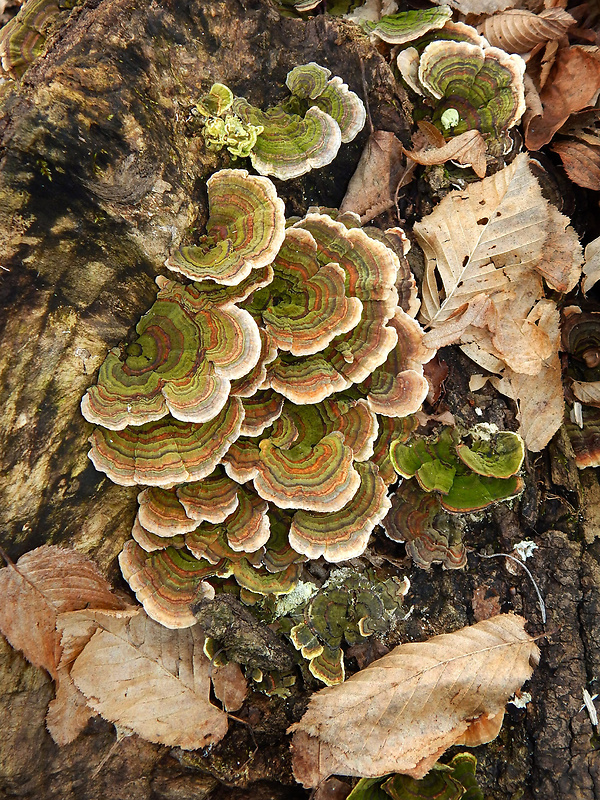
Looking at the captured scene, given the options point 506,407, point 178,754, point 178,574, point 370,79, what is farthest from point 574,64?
point 178,754

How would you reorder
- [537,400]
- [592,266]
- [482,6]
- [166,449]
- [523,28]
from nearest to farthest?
1. [166,449]
2. [537,400]
3. [592,266]
4. [523,28]
5. [482,6]

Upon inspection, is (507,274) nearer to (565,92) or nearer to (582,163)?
(582,163)

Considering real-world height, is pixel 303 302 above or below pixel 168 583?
above

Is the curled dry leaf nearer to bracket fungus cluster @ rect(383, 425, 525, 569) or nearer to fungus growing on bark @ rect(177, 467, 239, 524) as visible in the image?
bracket fungus cluster @ rect(383, 425, 525, 569)

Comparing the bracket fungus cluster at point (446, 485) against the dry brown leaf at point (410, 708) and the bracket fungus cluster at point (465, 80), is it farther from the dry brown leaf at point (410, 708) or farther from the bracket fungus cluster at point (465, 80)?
the bracket fungus cluster at point (465, 80)

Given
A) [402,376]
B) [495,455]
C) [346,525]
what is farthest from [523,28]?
[346,525]

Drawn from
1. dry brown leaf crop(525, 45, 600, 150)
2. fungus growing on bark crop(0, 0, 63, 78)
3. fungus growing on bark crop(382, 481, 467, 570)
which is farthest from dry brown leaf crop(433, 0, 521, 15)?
fungus growing on bark crop(382, 481, 467, 570)
